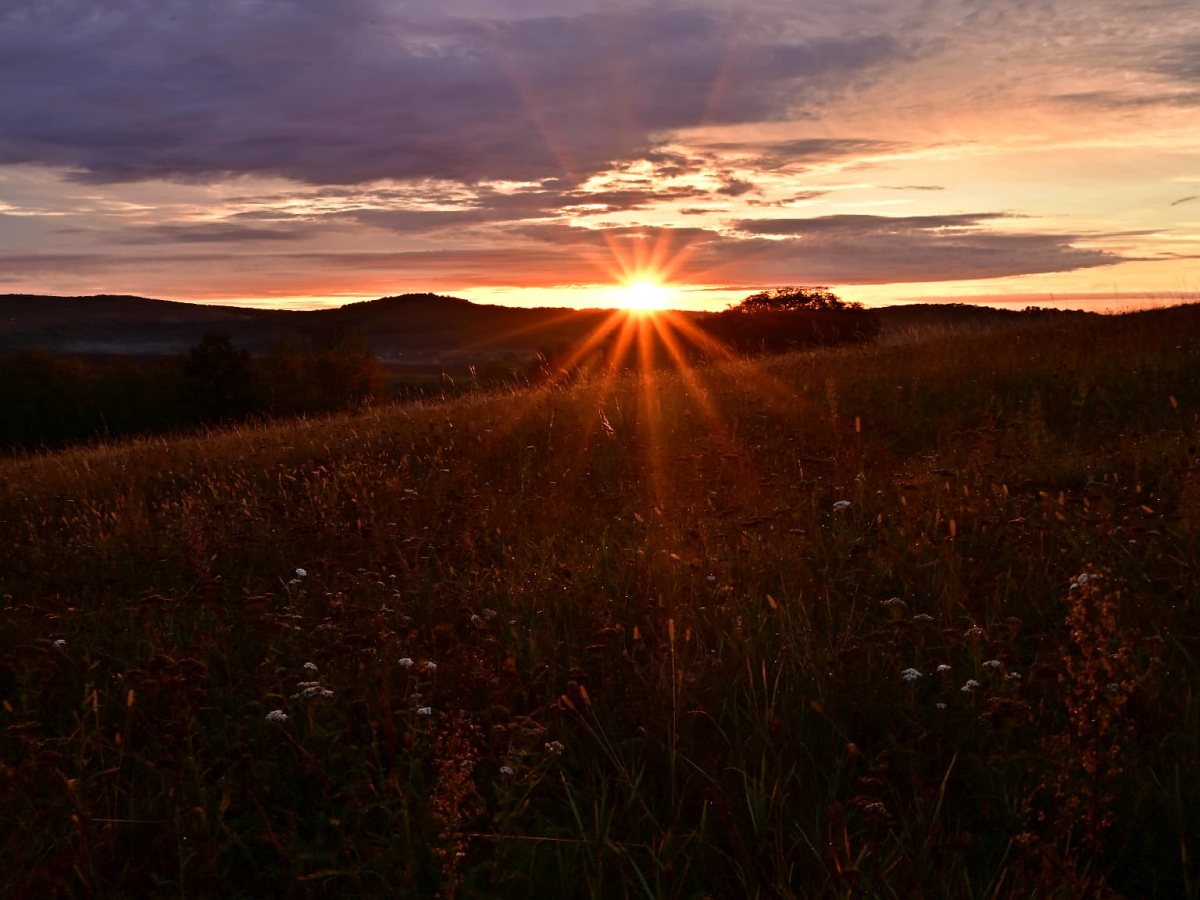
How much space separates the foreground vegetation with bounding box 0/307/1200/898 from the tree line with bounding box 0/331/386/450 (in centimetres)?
4679

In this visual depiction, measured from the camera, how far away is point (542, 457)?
777 centimetres

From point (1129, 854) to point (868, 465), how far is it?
463 centimetres

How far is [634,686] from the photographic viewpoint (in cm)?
324

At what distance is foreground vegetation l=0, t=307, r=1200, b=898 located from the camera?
7.76 feet

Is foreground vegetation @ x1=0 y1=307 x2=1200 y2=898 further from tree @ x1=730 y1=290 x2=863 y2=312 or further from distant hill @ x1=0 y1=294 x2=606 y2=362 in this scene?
distant hill @ x1=0 y1=294 x2=606 y2=362

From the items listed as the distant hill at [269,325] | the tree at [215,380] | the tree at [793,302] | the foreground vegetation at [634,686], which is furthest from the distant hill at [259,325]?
the foreground vegetation at [634,686]

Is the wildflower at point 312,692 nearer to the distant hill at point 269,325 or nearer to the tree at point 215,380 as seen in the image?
the tree at point 215,380

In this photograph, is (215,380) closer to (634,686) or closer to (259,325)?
(634,686)

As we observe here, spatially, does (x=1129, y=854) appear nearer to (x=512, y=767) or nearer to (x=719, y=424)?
(x=512, y=767)

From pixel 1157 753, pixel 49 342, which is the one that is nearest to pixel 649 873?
pixel 1157 753

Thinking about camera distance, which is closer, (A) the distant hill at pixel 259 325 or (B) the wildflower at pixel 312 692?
(B) the wildflower at pixel 312 692

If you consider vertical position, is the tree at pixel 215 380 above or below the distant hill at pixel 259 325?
below

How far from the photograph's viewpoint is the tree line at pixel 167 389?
53938 mm

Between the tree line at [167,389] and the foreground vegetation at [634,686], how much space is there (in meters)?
46.8
